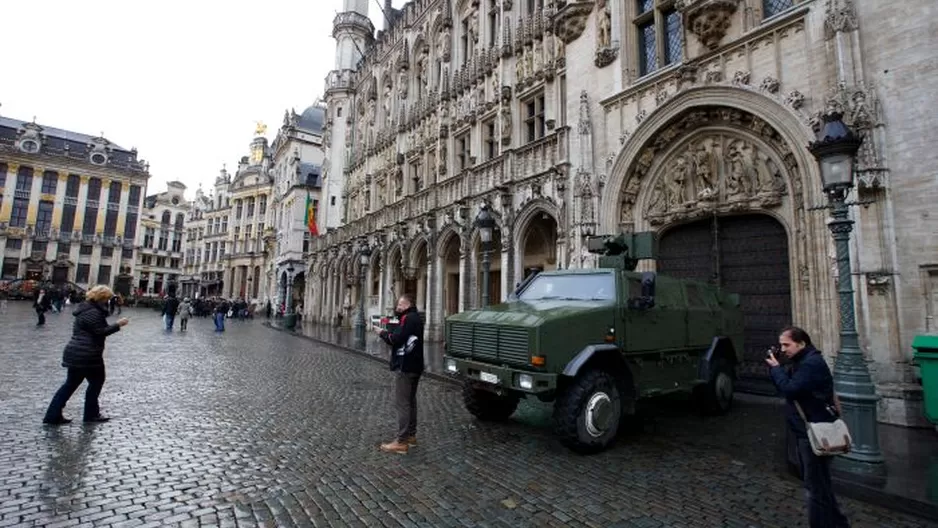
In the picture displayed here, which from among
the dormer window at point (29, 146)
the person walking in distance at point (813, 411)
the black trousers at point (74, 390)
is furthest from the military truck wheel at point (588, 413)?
the dormer window at point (29, 146)

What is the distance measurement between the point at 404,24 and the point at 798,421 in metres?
28.9

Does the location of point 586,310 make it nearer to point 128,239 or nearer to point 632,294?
point 632,294

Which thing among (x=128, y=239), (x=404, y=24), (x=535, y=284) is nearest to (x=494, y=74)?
(x=404, y=24)

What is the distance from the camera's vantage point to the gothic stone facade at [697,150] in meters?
7.77

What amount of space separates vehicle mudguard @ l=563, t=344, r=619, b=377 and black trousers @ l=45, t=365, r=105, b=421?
20.7 feet

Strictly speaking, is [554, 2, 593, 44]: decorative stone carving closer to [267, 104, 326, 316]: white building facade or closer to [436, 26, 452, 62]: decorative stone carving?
[436, 26, 452, 62]: decorative stone carving

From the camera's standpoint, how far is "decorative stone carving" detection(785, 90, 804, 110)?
9234 mm

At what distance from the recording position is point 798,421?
3760 mm

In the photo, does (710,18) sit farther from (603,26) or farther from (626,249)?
(626,249)

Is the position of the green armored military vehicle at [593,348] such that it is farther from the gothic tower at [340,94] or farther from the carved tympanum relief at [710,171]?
the gothic tower at [340,94]

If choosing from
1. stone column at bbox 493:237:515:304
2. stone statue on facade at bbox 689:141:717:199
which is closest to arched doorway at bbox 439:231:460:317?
stone column at bbox 493:237:515:304

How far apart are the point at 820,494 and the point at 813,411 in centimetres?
61

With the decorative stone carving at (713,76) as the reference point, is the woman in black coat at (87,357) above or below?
below

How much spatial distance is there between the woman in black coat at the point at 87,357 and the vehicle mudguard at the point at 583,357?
19.3ft
